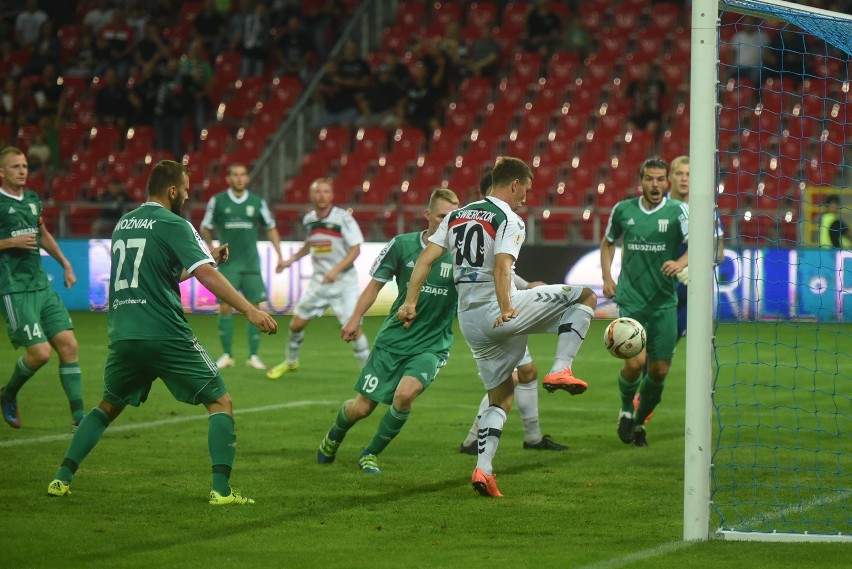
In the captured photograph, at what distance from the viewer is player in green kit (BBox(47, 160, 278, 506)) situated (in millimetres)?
7043

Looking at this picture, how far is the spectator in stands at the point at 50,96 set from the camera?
26.8m

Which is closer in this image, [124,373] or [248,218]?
[124,373]

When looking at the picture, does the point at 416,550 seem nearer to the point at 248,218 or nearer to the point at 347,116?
the point at 248,218

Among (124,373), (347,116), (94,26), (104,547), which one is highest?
(94,26)

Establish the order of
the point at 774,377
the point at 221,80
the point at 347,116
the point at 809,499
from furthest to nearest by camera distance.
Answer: the point at 221,80 < the point at 347,116 < the point at 774,377 < the point at 809,499

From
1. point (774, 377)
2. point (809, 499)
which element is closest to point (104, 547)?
point (809, 499)

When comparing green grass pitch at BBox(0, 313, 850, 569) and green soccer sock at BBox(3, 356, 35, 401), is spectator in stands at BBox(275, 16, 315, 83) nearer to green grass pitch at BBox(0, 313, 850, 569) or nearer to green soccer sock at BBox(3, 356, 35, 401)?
green grass pitch at BBox(0, 313, 850, 569)

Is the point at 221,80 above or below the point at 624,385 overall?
above

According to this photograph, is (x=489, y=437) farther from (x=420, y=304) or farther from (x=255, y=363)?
(x=255, y=363)

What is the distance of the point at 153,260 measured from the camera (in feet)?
23.2

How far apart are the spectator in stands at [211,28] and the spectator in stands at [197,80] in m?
1.44

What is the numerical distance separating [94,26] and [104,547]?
78.9ft

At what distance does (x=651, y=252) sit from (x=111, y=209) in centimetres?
1478

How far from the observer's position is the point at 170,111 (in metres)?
25.7
